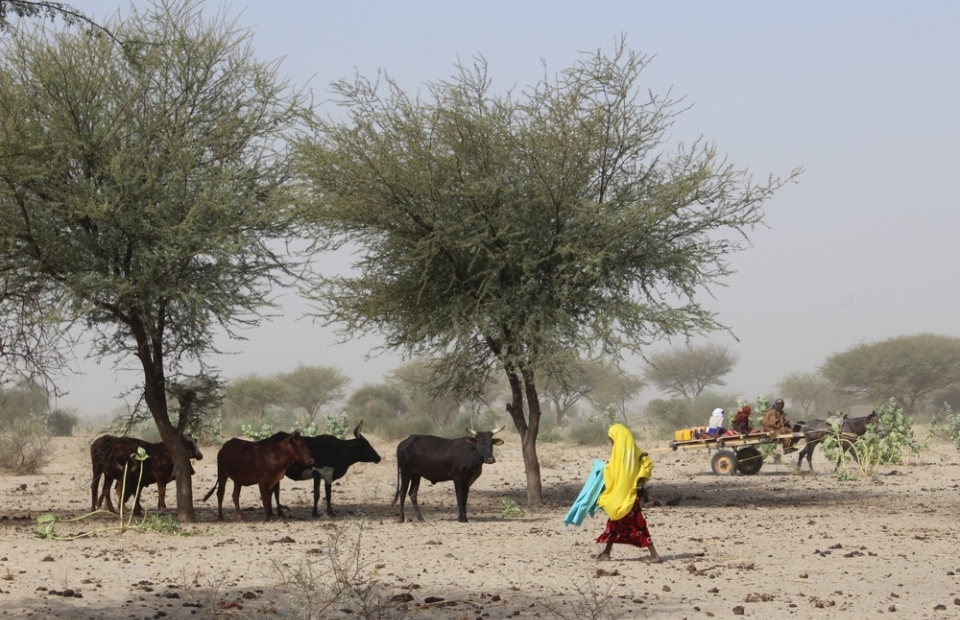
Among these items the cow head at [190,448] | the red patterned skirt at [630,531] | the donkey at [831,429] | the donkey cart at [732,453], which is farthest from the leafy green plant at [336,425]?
the red patterned skirt at [630,531]

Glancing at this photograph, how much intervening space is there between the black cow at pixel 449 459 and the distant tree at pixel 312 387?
157 feet

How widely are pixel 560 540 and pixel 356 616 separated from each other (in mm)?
5063

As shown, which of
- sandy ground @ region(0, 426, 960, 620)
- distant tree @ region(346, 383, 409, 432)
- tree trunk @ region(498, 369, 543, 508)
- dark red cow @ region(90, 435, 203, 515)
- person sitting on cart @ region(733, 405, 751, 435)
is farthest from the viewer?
distant tree @ region(346, 383, 409, 432)

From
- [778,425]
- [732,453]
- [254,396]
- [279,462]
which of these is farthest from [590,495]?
[254,396]

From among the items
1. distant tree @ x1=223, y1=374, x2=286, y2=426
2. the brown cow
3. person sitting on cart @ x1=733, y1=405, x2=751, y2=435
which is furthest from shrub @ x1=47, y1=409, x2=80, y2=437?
the brown cow

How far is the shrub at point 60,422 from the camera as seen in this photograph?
4956cm

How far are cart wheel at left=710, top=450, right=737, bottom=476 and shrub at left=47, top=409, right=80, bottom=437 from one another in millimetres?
34627

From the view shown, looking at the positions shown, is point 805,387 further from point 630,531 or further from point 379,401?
point 630,531

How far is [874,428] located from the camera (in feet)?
76.9

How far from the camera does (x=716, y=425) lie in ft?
80.5

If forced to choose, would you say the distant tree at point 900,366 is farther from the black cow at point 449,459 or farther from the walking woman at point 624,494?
the walking woman at point 624,494

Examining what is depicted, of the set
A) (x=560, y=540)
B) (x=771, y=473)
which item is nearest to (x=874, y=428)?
(x=771, y=473)

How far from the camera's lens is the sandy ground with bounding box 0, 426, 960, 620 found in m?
8.55

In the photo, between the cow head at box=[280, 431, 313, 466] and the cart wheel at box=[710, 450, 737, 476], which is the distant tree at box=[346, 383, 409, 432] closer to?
the cart wheel at box=[710, 450, 737, 476]
